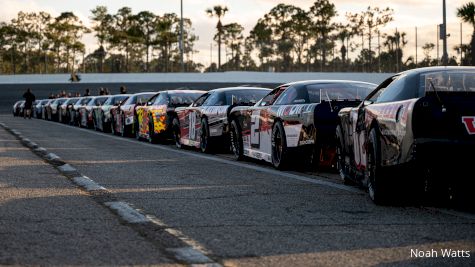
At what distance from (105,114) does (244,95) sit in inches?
489

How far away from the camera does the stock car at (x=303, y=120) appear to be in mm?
11938

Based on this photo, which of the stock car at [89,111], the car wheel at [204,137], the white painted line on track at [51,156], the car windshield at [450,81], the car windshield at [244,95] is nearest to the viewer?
the car windshield at [450,81]

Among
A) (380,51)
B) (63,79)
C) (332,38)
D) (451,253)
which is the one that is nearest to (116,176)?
(451,253)

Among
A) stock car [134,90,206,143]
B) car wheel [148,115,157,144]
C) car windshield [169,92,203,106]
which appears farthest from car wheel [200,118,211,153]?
car wheel [148,115,157,144]

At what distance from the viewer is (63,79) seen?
7812 centimetres

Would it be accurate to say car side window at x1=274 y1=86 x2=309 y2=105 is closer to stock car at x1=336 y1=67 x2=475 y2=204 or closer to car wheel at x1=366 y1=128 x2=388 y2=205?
stock car at x1=336 y1=67 x2=475 y2=204

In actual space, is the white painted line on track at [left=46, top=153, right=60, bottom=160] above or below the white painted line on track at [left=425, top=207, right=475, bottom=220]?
below

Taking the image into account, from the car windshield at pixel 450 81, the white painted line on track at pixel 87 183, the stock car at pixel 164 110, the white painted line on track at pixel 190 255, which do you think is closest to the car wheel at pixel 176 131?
the stock car at pixel 164 110

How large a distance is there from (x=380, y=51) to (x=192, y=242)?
192ft

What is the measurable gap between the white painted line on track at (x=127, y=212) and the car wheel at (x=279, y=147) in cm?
426

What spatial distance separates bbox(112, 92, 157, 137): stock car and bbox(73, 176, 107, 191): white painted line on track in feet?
41.0

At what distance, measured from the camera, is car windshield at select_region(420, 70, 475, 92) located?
812 cm

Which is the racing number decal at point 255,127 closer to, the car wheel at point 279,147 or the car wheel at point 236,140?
the car wheel at point 236,140

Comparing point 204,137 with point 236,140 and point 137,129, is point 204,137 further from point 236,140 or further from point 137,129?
point 137,129
